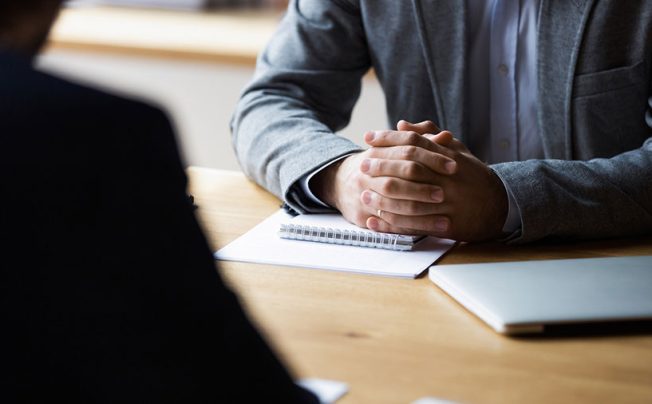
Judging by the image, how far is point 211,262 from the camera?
0.59m

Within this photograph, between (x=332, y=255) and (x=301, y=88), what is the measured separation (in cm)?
56

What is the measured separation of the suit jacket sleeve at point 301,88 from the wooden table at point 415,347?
1.16ft

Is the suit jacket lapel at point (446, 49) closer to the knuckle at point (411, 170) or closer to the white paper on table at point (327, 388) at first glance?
the knuckle at point (411, 170)

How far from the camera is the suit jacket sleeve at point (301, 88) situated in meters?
1.56

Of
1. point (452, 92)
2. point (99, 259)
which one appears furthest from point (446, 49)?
point (99, 259)

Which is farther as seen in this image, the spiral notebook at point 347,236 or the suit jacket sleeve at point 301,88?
the suit jacket sleeve at point 301,88

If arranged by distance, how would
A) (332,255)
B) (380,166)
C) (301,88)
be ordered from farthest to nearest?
(301,88) < (380,166) < (332,255)

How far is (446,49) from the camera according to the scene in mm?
1727

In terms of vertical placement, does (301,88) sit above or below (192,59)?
above

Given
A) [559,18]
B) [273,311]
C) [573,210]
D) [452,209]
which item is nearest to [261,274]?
[273,311]

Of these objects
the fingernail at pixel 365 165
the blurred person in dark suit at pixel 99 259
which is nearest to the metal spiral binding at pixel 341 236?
the fingernail at pixel 365 165

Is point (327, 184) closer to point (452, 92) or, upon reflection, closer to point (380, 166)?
point (380, 166)

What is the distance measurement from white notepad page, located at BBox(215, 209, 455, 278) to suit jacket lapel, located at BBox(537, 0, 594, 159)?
0.44 metres

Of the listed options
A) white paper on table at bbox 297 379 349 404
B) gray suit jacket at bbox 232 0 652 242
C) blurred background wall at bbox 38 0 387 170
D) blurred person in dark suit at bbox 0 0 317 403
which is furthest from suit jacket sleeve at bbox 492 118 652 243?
blurred background wall at bbox 38 0 387 170
